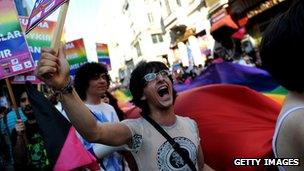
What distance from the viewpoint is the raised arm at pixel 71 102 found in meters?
2.22

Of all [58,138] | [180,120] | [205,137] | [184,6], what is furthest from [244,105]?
[184,6]

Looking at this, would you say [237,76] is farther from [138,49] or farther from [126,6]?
[126,6]

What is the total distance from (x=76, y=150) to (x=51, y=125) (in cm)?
26

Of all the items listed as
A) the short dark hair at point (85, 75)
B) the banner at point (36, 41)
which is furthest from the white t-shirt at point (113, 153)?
the banner at point (36, 41)

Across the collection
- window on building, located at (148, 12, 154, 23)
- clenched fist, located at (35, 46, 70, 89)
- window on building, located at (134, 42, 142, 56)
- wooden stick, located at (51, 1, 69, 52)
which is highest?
window on building, located at (148, 12, 154, 23)

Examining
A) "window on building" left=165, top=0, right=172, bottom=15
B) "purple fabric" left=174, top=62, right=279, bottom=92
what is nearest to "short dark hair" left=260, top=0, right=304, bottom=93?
"purple fabric" left=174, top=62, right=279, bottom=92

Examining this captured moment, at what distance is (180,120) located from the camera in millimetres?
3061

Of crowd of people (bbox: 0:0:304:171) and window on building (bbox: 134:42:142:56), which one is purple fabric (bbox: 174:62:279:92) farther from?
window on building (bbox: 134:42:142:56)

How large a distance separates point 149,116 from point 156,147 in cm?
30

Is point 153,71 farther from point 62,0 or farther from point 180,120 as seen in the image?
point 62,0

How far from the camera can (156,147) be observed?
279 centimetres

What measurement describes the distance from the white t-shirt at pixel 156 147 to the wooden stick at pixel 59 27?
773 mm

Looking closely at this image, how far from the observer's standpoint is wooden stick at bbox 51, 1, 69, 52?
2.27m

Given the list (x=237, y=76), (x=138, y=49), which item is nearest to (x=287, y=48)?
(x=237, y=76)
